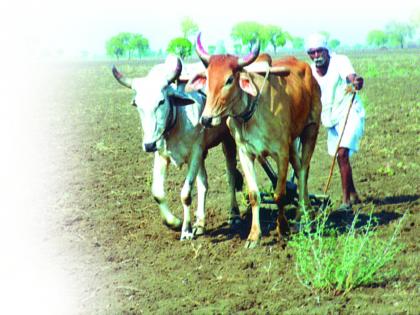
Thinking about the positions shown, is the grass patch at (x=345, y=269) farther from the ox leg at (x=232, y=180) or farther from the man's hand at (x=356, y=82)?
the man's hand at (x=356, y=82)

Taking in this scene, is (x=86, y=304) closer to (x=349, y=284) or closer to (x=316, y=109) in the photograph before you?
(x=349, y=284)

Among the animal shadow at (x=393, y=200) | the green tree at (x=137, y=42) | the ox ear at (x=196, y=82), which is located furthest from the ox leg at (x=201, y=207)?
the green tree at (x=137, y=42)

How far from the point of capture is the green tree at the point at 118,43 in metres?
91.4

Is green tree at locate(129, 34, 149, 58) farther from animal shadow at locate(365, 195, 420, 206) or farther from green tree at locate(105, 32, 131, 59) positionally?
animal shadow at locate(365, 195, 420, 206)

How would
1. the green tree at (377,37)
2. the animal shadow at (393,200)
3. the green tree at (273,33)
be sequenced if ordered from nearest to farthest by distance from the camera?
the animal shadow at (393,200) < the green tree at (273,33) < the green tree at (377,37)

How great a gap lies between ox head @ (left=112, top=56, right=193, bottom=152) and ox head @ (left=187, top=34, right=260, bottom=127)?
409 mm

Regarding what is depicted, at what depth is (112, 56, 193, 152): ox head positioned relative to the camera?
5945 millimetres

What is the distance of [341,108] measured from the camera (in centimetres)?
743

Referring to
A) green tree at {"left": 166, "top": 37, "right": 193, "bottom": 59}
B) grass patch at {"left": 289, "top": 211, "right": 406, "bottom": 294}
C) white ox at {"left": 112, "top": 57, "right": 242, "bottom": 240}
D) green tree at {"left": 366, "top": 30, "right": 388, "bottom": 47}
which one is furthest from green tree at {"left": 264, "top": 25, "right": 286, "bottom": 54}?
grass patch at {"left": 289, "top": 211, "right": 406, "bottom": 294}

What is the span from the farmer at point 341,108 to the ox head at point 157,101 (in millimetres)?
1669

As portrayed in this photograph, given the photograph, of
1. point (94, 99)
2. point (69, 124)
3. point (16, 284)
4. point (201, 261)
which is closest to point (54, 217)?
point (16, 284)

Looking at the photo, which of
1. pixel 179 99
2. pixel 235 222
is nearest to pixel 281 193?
pixel 235 222

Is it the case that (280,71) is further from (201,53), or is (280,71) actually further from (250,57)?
(201,53)

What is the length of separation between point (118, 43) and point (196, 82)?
8758 centimetres
